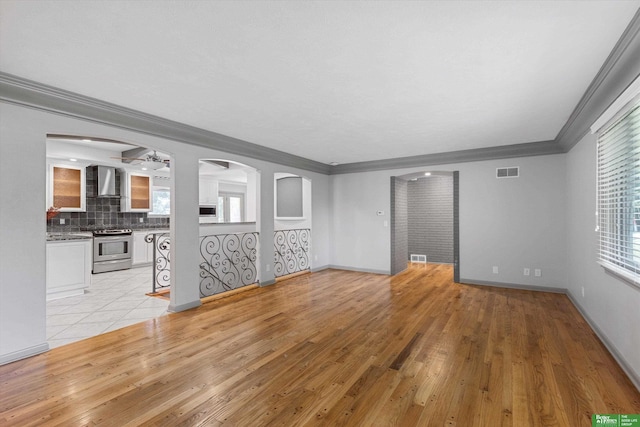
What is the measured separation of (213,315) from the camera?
12.7ft

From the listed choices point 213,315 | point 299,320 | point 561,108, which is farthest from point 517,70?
point 213,315

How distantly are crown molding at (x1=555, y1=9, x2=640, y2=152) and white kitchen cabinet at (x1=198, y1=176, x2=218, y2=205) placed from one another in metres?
8.39

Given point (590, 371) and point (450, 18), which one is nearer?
point (450, 18)

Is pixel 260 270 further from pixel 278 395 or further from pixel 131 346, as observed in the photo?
pixel 278 395

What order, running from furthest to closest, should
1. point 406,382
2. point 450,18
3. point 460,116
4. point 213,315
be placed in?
point 213,315
point 460,116
point 406,382
point 450,18

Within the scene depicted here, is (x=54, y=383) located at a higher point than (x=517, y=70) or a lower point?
lower

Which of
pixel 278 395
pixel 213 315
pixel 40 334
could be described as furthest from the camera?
pixel 213 315

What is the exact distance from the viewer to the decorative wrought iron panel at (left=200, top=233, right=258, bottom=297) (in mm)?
5480

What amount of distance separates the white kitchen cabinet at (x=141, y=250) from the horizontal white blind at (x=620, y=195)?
27.5 feet

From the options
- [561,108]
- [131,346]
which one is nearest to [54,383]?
[131,346]

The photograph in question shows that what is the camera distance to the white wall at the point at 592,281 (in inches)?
91.8

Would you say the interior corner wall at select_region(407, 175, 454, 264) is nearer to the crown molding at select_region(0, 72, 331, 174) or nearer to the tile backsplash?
the crown molding at select_region(0, 72, 331, 174)

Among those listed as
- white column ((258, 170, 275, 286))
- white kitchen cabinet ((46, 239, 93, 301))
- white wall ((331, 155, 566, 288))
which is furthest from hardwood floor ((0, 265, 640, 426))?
white kitchen cabinet ((46, 239, 93, 301))

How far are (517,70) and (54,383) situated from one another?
4456 millimetres
